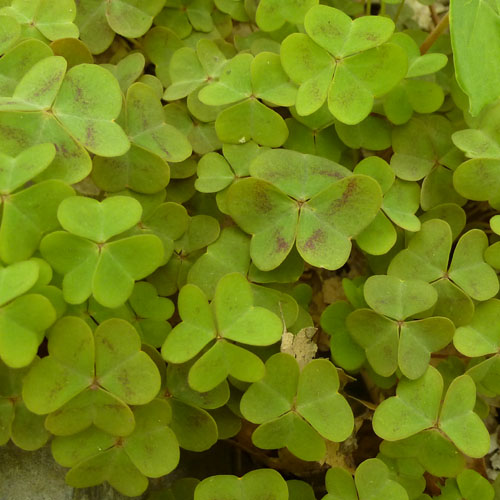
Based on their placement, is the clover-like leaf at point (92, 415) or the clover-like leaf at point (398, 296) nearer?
the clover-like leaf at point (92, 415)

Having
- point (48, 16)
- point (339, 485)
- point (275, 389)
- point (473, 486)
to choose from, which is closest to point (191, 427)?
point (275, 389)

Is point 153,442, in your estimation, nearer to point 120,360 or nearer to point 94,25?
point 120,360

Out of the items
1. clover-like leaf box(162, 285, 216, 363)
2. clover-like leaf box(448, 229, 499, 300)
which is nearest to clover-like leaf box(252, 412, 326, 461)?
clover-like leaf box(162, 285, 216, 363)

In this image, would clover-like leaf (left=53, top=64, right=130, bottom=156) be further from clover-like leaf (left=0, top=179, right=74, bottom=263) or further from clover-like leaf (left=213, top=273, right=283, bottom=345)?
clover-like leaf (left=213, top=273, right=283, bottom=345)

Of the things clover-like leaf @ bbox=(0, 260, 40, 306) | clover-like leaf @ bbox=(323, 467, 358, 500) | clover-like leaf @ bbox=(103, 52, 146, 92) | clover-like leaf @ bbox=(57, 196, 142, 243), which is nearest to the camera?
clover-like leaf @ bbox=(0, 260, 40, 306)

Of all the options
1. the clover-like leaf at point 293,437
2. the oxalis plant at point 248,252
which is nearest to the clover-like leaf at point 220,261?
the oxalis plant at point 248,252

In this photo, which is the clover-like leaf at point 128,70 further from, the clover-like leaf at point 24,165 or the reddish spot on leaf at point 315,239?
the reddish spot on leaf at point 315,239

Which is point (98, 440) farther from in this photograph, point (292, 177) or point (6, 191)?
point (292, 177)
